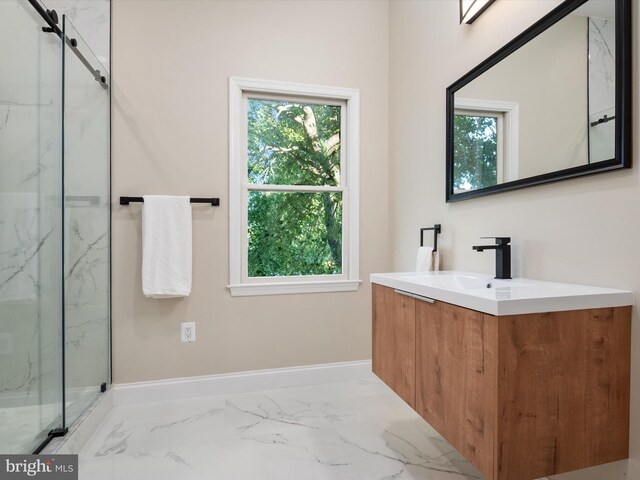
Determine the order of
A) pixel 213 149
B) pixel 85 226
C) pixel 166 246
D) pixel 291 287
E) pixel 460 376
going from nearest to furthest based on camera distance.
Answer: pixel 460 376
pixel 85 226
pixel 166 246
pixel 213 149
pixel 291 287

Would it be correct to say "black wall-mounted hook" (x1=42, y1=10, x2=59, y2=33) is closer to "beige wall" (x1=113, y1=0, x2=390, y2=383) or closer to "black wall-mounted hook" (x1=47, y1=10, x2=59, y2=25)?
"black wall-mounted hook" (x1=47, y1=10, x2=59, y2=25)

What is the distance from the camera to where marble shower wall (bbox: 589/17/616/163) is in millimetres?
1035

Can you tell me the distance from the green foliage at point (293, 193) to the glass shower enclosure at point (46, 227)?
0.89 meters

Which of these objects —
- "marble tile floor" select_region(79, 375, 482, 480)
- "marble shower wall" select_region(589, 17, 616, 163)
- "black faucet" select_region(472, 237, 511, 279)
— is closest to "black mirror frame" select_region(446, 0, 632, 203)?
"marble shower wall" select_region(589, 17, 616, 163)

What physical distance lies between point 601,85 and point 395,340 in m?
1.10

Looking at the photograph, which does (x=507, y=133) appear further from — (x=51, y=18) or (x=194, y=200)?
(x=51, y=18)

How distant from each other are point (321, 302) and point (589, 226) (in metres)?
1.55

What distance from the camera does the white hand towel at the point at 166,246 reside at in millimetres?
1976

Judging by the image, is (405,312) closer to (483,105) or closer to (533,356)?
(533,356)

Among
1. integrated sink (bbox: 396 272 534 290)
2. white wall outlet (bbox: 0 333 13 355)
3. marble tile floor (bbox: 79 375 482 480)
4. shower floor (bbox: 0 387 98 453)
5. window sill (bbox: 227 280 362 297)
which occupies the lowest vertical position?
marble tile floor (bbox: 79 375 482 480)

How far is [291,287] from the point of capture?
7.44ft

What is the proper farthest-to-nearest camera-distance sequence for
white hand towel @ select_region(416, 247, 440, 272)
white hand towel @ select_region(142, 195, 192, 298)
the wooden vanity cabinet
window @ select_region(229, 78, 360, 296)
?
window @ select_region(229, 78, 360, 296)
white hand towel @ select_region(142, 195, 192, 298)
white hand towel @ select_region(416, 247, 440, 272)
the wooden vanity cabinet

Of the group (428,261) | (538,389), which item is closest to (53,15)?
(428,261)

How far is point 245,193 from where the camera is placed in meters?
2.22
